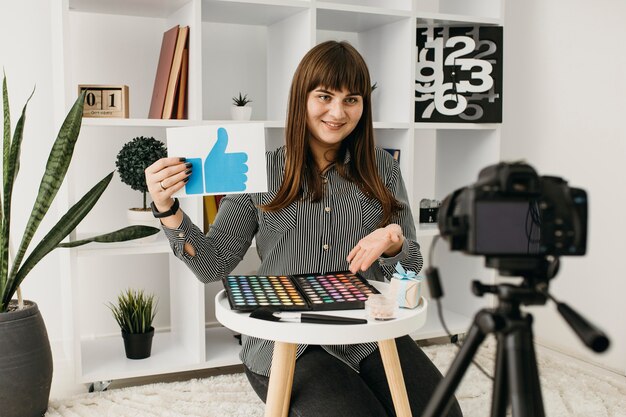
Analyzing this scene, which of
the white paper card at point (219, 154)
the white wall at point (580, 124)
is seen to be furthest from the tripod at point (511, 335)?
the white wall at point (580, 124)

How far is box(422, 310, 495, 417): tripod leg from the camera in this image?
89 cm

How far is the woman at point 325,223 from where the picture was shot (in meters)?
1.59

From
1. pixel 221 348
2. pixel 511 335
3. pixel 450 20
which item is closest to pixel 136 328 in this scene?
pixel 221 348

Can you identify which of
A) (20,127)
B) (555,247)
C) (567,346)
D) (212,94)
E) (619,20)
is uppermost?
(619,20)

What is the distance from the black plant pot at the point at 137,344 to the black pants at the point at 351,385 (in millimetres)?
860

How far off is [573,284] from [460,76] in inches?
41.8

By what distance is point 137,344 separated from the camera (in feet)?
8.26

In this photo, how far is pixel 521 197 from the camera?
0.86 m

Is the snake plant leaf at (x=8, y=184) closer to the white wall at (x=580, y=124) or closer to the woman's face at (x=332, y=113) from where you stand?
the woman's face at (x=332, y=113)

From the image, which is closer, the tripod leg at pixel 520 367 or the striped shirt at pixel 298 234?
the tripod leg at pixel 520 367

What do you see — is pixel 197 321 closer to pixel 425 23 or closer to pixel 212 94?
pixel 212 94

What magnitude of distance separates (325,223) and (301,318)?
0.56m

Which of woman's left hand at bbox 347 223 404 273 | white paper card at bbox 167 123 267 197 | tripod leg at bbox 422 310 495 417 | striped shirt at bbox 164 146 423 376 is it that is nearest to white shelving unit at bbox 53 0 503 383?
striped shirt at bbox 164 146 423 376

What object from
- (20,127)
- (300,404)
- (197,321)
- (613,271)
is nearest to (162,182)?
(300,404)
